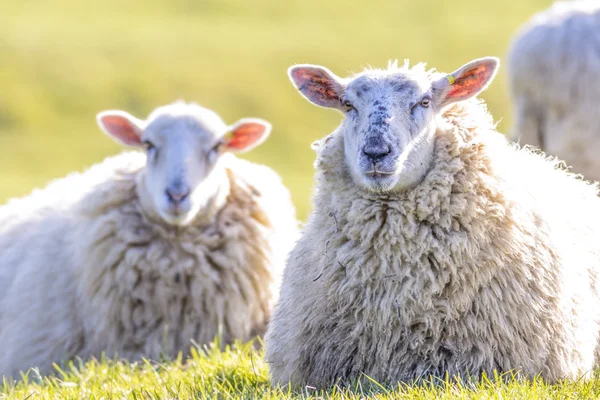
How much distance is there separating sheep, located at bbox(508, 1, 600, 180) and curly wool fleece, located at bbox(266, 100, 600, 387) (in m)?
4.54

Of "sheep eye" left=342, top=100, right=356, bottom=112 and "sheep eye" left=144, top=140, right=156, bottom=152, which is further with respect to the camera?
"sheep eye" left=144, top=140, right=156, bottom=152

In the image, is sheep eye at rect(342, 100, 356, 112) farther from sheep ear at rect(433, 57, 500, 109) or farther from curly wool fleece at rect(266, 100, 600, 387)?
sheep ear at rect(433, 57, 500, 109)

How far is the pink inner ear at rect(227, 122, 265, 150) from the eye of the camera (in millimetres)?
7195

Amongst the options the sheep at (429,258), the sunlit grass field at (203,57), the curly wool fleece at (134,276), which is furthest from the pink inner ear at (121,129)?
the sunlit grass field at (203,57)

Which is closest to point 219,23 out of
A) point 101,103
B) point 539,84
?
point 101,103

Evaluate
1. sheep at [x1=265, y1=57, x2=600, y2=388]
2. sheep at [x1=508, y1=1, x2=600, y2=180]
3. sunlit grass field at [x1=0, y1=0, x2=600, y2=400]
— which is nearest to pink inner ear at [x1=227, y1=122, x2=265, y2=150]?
sheep at [x1=265, y1=57, x2=600, y2=388]

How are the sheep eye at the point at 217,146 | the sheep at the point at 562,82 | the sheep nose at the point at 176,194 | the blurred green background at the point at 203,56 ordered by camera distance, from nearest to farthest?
the sheep nose at the point at 176,194 < the sheep eye at the point at 217,146 < the sheep at the point at 562,82 < the blurred green background at the point at 203,56

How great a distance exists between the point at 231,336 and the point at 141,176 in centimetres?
132

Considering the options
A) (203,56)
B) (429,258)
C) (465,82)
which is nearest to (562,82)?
(465,82)

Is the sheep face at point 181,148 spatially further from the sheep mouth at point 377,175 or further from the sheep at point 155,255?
the sheep mouth at point 377,175

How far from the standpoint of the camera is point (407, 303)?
439cm

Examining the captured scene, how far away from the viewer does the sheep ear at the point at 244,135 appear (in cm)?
717

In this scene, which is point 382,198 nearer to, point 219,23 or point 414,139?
point 414,139

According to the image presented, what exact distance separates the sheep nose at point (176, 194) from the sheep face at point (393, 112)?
1690 millimetres
